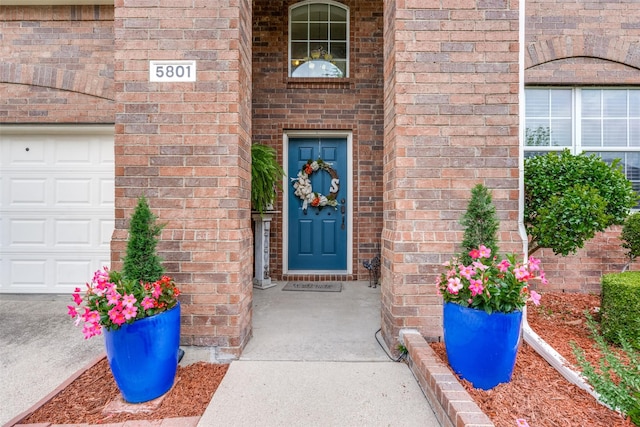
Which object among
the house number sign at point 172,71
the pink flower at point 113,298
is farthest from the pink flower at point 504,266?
the house number sign at point 172,71

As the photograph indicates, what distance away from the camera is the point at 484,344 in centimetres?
189

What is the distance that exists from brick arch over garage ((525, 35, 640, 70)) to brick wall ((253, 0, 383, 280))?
1914 millimetres

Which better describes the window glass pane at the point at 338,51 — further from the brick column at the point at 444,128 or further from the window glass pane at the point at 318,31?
the brick column at the point at 444,128

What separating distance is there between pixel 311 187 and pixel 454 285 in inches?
129

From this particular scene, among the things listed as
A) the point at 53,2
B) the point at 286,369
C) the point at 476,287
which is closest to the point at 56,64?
the point at 53,2

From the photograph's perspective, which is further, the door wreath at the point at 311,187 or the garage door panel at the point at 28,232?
the door wreath at the point at 311,187

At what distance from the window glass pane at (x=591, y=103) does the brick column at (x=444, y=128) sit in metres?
2.47

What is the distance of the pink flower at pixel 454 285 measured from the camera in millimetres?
1896

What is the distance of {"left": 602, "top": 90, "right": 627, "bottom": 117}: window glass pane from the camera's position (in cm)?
412

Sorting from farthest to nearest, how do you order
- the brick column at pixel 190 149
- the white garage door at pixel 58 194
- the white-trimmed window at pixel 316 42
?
the white-trimmed window at pixel 316 42
the white garage door at pixel 58 194
the brick column at pixel 190 149

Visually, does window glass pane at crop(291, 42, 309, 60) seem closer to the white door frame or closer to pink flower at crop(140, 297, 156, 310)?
the white door frame

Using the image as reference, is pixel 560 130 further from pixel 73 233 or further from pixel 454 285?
pixel 73 233

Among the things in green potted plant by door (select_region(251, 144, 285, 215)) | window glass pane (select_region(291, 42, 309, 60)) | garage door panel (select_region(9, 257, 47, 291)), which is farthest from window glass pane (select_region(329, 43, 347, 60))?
garage door panel (select_region(9, 257, 47, 291))

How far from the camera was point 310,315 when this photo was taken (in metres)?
3.31
